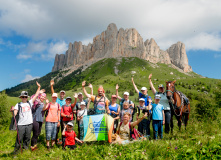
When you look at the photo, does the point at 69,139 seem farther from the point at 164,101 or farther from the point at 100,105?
the point at 164,101

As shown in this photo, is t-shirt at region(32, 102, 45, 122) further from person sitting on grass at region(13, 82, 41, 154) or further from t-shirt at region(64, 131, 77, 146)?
t-shirt at region(64, 131, 77, 146)

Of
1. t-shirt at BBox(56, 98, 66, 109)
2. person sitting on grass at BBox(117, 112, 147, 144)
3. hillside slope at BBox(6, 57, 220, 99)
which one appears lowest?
person sitting on grass at BBox(117, 112, 147, 144)

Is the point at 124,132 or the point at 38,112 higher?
the point at 38,112

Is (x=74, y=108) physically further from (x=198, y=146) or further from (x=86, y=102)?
(x=198, y=146)

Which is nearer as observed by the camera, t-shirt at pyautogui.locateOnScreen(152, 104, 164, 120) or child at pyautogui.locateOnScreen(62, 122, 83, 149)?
child at pyautogui.locateOnScreen(62, 122, 83, 149)

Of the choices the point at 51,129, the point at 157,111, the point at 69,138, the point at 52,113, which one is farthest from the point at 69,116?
the point at 157,111

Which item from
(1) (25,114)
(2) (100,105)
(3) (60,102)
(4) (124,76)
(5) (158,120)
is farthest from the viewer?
(4) (124,76)

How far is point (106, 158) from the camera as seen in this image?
449cm

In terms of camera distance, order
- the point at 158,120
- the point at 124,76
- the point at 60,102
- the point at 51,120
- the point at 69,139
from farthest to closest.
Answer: the point at 124,76 → the point at 60,102 → the point at 158,120 → the point at 51,120 → the point at 69,139

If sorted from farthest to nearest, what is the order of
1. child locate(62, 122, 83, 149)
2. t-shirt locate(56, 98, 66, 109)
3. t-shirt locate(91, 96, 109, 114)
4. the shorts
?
1. t-shirt locate(56, 98, 66, 109)
2. t-shirt locate(91, 96, 109, 114)
3. the shorts
4. child locate(62, 122, 83, 149)

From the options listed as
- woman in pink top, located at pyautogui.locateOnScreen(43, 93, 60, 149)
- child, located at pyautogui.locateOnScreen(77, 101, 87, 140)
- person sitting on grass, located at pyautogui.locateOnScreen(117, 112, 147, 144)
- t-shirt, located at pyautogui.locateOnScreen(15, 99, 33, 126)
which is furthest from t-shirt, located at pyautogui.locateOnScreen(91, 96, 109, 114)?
t-shirt, located at pyautogui.locateOnScreen(15, 99, 33, 126)

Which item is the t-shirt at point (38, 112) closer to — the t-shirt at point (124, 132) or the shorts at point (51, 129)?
the shorts at point (51, 129)

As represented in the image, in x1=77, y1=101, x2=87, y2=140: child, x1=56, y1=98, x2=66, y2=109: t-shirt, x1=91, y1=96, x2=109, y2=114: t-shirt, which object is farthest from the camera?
x1=56, y1=98, x2=66, y2=109: t-shirt

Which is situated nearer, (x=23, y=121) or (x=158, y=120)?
(x=23, y=121)
